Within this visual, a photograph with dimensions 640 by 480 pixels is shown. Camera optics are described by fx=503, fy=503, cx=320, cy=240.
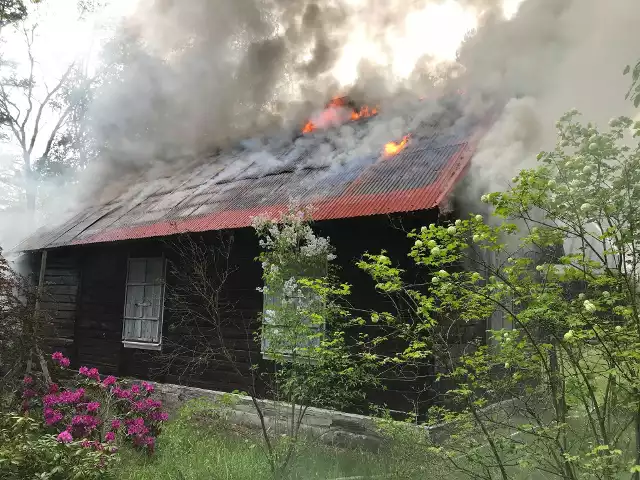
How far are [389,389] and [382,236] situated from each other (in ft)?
6.44

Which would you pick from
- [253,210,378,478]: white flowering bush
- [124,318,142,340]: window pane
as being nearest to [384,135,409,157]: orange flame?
[253,210,378,478]: white flowering bush

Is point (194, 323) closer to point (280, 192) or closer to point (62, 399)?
point (280, 192)

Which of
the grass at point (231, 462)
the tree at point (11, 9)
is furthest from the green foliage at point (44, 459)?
the tree at point (11, 9)

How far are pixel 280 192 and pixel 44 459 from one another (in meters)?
4.84

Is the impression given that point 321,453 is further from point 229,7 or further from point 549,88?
point 229,7

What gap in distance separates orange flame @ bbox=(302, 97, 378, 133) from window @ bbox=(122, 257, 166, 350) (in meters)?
4.05

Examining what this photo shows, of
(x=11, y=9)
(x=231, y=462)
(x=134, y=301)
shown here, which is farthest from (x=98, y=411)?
(x=11, y=9)

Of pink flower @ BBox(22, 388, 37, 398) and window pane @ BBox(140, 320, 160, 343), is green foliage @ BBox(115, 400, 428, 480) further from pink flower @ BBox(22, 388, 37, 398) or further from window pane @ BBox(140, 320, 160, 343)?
window pane @ BBox(140, 320, 160, 343)

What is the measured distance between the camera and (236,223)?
720cm

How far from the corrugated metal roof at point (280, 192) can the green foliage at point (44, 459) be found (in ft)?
11.7

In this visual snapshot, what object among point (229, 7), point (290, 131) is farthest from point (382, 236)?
point (229, 7)

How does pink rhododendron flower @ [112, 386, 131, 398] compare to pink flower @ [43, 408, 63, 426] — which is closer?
pink flower @ [43, 408, 63, 426]

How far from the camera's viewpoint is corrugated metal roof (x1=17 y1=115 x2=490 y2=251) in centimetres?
629

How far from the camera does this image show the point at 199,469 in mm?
5203
